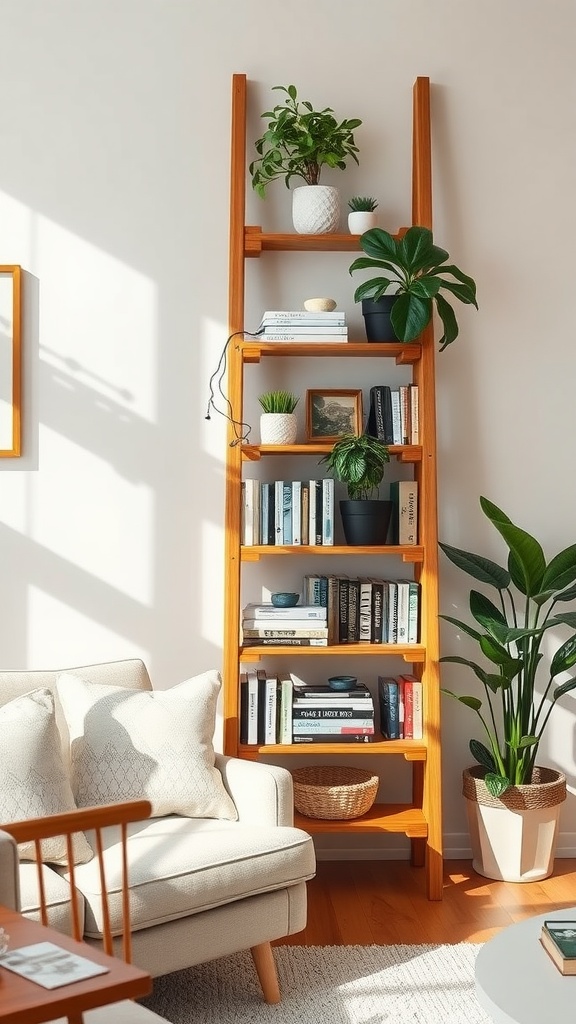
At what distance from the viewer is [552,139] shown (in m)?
3.70

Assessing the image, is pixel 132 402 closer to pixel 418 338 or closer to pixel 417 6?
pixel 418 338

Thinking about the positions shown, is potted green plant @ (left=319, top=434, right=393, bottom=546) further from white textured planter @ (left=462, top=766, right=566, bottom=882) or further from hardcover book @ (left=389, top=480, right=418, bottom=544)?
white textured planter @ (left=462, top=766, right=566, bottom=882)

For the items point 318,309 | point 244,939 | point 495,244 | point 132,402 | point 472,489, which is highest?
point 495,244

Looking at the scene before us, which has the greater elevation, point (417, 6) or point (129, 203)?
point (417, 6)

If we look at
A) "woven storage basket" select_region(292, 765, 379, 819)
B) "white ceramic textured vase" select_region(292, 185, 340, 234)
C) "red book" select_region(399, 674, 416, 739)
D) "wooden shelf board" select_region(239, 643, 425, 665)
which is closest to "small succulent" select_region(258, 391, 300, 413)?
"white ceramic textured vase" select_region(292, 185, 340, 234)

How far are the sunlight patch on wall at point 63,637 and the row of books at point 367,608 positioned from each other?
26.3 inches

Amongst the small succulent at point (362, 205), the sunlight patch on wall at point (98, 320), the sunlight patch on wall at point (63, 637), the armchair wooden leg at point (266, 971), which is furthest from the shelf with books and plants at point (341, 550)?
the armchair wooden leg at point (266, 971)

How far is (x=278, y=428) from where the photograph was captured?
3.39 metres

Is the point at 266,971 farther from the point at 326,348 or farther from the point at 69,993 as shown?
the point at 326,348

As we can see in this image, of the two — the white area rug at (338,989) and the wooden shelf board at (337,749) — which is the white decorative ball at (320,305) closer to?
the wooden shelf board at (337,749)

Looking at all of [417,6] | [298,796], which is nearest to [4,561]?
[298,796]

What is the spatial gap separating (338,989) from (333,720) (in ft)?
2.90

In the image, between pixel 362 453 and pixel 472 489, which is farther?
pixel 472 489

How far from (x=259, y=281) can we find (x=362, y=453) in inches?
32.6
